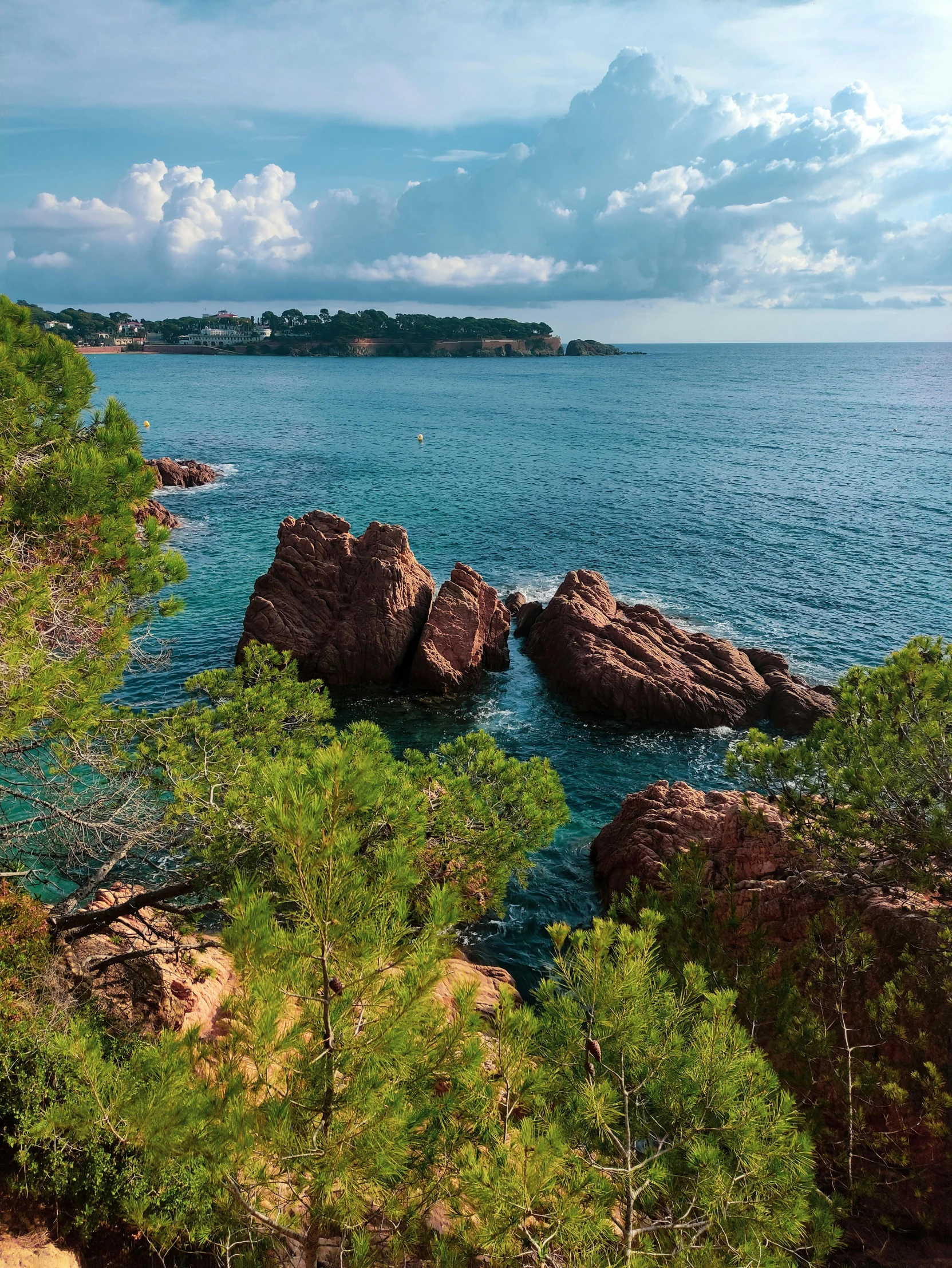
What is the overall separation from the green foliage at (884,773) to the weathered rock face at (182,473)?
60238 mm

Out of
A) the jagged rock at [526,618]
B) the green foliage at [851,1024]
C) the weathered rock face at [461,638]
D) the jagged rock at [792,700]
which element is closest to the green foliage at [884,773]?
the green foliage at [851,1024]

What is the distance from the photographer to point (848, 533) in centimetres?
5291

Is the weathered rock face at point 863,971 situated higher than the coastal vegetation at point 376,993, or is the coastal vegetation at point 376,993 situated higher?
the coastal vegetation at point 376,993

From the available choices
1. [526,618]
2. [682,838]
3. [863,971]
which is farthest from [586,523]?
[863,971]

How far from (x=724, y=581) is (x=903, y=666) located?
32892 millimetres

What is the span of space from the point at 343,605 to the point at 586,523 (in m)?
28.2

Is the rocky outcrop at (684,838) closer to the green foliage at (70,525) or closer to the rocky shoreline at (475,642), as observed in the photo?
the rocky shoreline at (475,642)

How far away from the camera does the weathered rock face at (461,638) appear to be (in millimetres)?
31062

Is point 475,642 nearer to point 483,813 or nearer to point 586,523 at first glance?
Result: point 483,813

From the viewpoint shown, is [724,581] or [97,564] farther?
[724,581]

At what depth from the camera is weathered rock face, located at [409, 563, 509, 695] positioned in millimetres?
31062

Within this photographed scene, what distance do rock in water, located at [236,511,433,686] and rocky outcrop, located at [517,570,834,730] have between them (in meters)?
6.92

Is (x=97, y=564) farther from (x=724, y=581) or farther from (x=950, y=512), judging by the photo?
(x=950, y=512)

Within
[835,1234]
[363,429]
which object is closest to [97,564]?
[835,1234]
